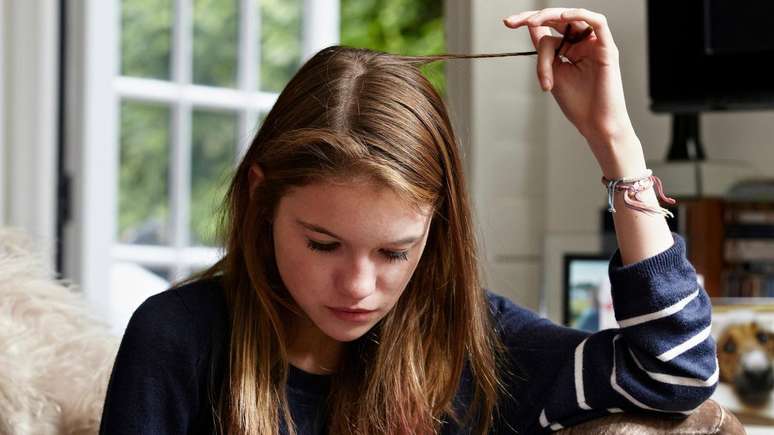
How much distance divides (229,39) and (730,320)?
5.37 ft

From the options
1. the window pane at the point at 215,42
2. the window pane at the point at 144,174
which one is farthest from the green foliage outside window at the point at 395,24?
the window pane at the point at 215,42

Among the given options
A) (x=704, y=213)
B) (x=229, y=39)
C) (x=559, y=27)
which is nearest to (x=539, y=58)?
(x=559, y=27)

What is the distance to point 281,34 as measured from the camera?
10.0 feet

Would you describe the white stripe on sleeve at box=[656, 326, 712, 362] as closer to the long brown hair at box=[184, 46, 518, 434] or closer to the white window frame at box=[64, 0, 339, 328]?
the long brown hair at box=[184, 46, 518, 434]

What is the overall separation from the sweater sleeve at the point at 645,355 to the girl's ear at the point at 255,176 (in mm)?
402

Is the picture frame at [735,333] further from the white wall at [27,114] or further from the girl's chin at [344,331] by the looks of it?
the white wall at [27,114]

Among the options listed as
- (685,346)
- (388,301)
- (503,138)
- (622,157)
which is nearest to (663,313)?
(685,346)

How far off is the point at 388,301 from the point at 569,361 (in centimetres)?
23

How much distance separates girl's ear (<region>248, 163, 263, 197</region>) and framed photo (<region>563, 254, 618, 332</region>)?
1000 millimetres

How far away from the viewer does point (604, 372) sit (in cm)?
118

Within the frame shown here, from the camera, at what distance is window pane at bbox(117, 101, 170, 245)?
273 centimetres

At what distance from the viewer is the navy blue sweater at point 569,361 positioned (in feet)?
3.72

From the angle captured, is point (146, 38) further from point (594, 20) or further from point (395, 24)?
point (395, 24)

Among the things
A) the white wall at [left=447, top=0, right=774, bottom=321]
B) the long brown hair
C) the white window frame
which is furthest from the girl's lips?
the white window frame
